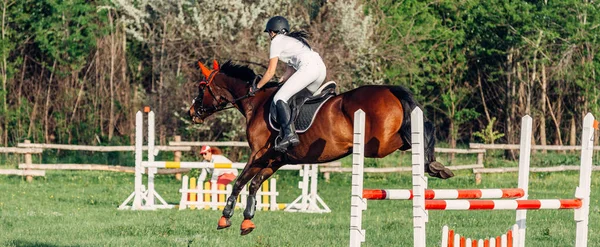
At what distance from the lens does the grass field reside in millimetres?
13484

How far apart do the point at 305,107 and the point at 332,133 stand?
0.46 metres

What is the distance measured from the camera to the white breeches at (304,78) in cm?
1099

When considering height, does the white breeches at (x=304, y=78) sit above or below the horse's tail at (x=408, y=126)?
above

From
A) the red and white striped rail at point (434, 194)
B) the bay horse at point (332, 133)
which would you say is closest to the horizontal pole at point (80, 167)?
the bay horse at point (332, 133)

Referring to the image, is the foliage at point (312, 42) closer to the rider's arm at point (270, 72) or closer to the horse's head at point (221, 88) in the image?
the horse's head at point (221, 88)

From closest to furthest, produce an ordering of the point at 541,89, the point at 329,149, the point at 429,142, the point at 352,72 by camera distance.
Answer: the point at 429,142, the point at 329,149, the point at 352,72, the point at 541,89

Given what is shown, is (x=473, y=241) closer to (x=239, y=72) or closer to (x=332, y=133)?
(x=332, y=133)

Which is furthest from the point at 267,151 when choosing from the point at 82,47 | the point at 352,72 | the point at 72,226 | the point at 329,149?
the point at 82,47

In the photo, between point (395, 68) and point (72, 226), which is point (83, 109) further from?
point (72, 226)

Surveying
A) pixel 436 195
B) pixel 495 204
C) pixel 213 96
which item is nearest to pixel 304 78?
pixel 213 96

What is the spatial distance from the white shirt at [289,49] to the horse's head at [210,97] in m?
1.15

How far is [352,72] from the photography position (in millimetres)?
31141

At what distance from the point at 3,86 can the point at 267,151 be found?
81.7 ft

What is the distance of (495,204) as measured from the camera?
899cm
